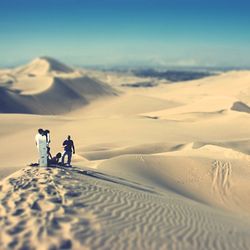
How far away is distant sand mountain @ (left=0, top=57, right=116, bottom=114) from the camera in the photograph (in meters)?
53.1

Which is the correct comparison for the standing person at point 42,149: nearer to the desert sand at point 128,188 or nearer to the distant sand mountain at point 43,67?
the desert sand at point 128,188

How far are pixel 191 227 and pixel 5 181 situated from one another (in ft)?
12.8

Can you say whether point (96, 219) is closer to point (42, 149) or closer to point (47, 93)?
point (42, 149)

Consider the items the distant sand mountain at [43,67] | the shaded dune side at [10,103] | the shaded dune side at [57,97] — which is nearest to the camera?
the shaded dune side at [10,103]

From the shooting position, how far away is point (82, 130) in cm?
2697

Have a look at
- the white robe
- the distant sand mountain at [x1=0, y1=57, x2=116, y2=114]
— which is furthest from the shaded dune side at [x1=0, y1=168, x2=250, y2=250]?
the distant sand mountain at [x1=0, y1=57, x2=116, y2=114]

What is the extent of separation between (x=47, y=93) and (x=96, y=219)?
5427cm

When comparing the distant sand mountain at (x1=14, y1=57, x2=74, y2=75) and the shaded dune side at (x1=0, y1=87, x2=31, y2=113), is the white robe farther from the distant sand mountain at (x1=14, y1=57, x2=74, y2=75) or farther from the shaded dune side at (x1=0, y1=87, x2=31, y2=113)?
the distant sand mountain at (x1=14, y1=57, x2=74, y2=75)

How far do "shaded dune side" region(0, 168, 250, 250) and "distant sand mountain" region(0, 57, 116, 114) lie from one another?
140 feet

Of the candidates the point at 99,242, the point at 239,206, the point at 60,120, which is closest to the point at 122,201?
the point at 99,242

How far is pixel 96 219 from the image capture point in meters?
6.93

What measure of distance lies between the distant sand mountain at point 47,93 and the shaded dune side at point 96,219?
140 feet

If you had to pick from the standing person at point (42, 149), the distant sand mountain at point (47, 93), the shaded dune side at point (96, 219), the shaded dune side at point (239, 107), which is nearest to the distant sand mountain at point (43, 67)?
the distant sand mountain at point (47, 93)

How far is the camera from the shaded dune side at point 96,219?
6.21 m
